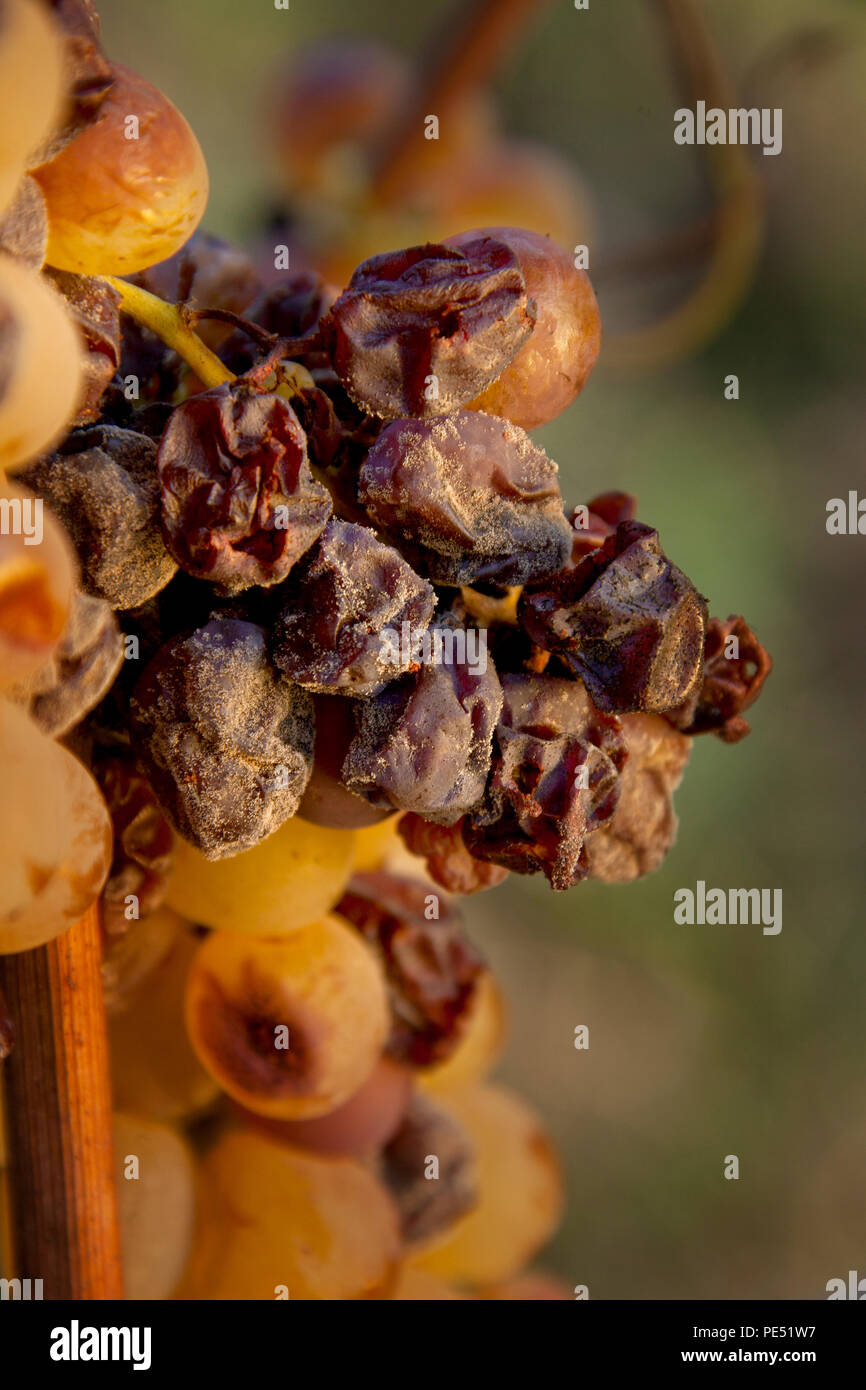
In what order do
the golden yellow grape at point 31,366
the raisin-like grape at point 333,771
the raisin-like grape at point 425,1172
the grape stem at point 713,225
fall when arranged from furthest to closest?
the grape stem at point 713,225
the raisin-like grape at point 425,1172
the raisin-like grape at point 333,771
the golden yellow grape at point 31,366

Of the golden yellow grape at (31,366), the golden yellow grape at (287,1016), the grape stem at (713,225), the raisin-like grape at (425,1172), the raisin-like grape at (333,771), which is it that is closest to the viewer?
the golden yellow grape at (31,366)

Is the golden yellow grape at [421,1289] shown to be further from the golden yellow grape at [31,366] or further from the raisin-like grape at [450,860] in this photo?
the golden yellow grape at [31,366]

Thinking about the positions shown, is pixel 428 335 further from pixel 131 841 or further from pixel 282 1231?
pixel 282 1231

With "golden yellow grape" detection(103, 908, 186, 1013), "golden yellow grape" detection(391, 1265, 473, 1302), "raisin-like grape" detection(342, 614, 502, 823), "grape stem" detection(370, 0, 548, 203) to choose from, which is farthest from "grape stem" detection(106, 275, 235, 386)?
"grape stem" detection(370, 0, 548, 203)

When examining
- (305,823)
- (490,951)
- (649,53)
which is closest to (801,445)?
(649,53)

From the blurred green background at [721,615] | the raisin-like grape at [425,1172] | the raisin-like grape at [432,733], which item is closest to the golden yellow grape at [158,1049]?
the raisin-like grape at [425,1172]


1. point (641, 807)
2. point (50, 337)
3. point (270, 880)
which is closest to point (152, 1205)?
point (270, 880)
